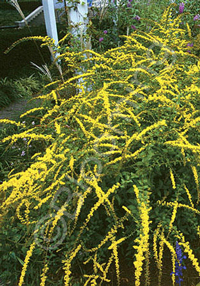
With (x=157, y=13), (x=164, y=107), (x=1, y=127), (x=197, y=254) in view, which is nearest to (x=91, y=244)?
(x=197, y=254)

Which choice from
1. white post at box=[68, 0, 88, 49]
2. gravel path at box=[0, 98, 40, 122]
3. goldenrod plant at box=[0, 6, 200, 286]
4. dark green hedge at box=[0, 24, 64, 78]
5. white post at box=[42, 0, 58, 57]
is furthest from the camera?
dark green hedge at box=[0, 24, 64, 78]

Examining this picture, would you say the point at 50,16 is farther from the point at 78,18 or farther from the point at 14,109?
the point at 14,109

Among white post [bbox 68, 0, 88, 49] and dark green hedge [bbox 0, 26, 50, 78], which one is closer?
white post [bbox 68, 0, 88, 49]

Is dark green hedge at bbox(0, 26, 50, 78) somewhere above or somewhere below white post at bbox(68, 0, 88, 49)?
below

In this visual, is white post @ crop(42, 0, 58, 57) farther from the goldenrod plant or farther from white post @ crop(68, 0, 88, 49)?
the goldenrod plant

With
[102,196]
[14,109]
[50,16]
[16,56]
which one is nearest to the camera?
[102,196]

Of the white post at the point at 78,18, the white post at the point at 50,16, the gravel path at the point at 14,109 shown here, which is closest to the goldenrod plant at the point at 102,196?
the gravel path at the point at 14,109

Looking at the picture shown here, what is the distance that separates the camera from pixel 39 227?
184 centimetres

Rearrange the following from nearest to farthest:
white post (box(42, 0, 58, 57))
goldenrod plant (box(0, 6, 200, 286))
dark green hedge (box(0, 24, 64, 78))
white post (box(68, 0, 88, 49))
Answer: goldenrod plant (box(0, 6, 200, 286)) → white post (box(68, 0, 88, 49)) → white post (box(42, 0, 58, 57)) → dark green hedge (box(0, 24, 64, 78))

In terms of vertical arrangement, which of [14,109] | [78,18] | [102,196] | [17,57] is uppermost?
[78,18]

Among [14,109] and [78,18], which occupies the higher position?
[78,18]

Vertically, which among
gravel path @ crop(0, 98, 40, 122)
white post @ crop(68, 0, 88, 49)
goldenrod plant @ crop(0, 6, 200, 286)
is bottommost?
gravel path @ crop(0, 98, 40, 122)

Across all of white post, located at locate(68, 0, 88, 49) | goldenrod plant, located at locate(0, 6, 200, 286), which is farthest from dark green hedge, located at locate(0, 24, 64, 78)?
goldenrod plant, located at locate(0, 6, 200, 286)

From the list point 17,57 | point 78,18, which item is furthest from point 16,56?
point 78,18
